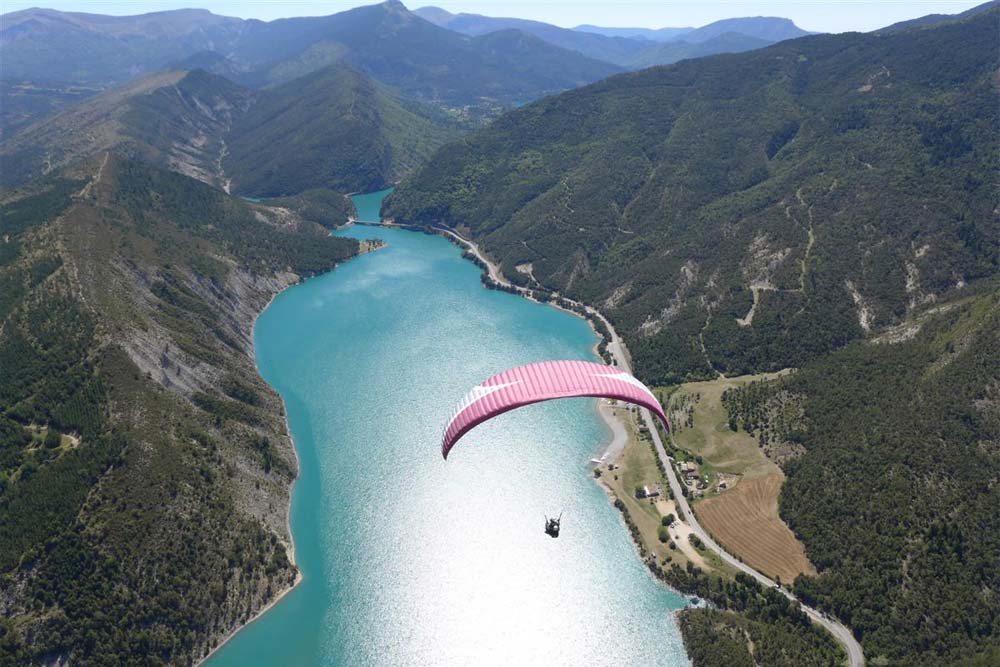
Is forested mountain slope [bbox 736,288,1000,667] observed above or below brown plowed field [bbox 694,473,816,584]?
above

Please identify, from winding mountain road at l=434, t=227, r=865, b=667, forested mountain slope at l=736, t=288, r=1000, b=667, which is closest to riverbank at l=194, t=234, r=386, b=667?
winding mountain road at l=434, t=227, r=865, b=667

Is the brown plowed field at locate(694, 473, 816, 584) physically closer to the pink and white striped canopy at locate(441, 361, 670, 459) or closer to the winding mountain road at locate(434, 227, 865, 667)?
the winding mountain road at locate(434, 227, 865, 667)

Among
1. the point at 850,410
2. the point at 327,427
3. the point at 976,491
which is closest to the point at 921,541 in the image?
the point at 976,491

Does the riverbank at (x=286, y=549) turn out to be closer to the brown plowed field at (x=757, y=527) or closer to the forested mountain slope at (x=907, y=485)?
the brown plowed field at (x=757, y=527)

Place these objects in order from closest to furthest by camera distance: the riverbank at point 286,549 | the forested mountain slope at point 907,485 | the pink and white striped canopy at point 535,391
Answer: the pink and white striped canopy at point 535,391 < the forested mountain slope at point 907,485 < the riverbank at point 286,549

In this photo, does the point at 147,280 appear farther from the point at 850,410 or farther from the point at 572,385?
the point at 850,410

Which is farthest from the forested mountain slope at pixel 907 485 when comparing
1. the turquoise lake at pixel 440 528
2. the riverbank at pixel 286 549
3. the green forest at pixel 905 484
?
the riverbank at pixel 286 549
